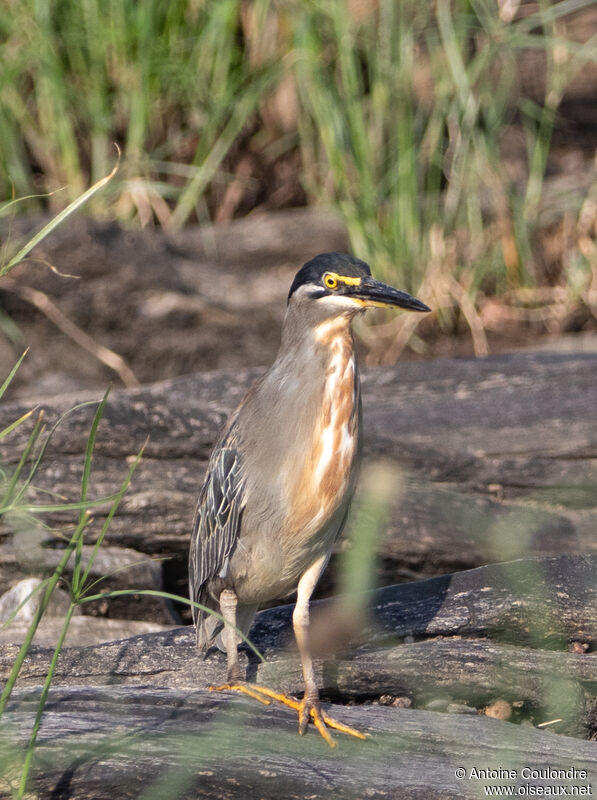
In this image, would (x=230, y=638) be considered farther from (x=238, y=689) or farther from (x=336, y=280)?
(x=336, y=280)

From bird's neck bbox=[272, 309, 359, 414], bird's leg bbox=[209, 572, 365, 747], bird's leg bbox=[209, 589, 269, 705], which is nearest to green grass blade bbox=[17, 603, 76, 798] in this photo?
bird's leg bbox=[209, 572, 365, 747]

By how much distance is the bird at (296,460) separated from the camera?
3670mm

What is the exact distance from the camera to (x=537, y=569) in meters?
3.54

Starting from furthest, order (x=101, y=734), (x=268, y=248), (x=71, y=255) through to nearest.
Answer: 1. (x=268, y=248)
2. (x=71, y=255)
3. (x=101, y=734)

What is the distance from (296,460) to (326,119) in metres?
4.16

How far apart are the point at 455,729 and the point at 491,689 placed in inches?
15.5

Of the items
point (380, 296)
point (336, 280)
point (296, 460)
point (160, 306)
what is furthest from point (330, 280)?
point (160, 306)

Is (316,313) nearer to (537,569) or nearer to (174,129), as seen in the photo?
(537,569)

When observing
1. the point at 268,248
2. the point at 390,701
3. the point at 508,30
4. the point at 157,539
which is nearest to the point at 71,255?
the point at 268,248

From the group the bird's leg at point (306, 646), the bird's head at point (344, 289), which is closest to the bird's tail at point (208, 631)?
the bird's leg at point (306, 646)

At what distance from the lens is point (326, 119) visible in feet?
23.7

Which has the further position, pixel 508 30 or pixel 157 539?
pixel 508 30

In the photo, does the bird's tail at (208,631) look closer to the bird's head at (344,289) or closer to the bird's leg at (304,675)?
the bird's leg at (304,675)

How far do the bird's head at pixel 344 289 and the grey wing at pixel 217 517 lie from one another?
0.59 metres
